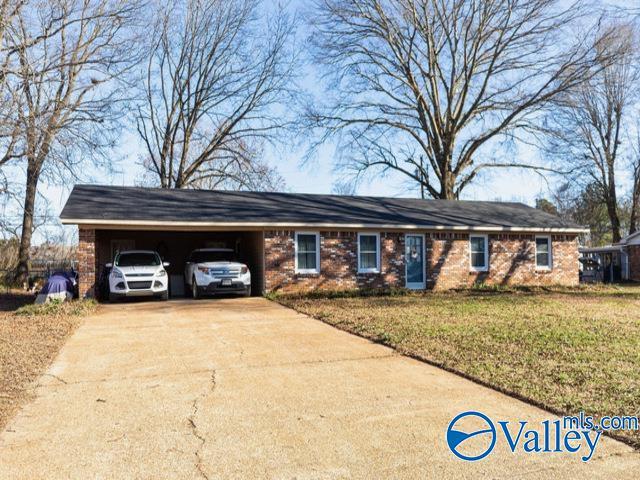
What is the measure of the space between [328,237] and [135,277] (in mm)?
6350

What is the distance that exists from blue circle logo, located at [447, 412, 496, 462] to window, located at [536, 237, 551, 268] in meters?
17.8

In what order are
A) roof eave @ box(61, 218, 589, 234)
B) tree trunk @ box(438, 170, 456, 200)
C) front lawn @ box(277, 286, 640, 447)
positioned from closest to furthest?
front lawn @ box(277, 286, 640, 447) < roof eave @ box(61, 218, 589, 234) < tree trunk @ box(438, 170, 456, 200)

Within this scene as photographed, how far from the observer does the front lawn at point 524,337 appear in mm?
5488

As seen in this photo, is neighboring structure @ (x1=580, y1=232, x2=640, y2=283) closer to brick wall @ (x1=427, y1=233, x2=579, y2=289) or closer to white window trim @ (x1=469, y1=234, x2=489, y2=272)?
brick wall @ (x1=427, y1=233, x2=579, y2=289)

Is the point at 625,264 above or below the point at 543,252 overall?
below

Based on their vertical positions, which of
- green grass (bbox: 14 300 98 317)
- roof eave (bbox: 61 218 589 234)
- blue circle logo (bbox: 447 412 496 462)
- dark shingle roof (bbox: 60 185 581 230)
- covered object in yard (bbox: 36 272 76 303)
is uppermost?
dark shingle roof (bbox: 60 185 581 230)

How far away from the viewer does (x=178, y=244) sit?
2066 cm

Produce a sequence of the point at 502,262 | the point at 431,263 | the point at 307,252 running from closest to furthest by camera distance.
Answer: the point at 307,252
the point at 431,263
the point at 502,262

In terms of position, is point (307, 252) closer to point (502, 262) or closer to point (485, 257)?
point (485, 257)

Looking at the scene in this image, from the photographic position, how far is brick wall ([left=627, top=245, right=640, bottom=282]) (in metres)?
27.9

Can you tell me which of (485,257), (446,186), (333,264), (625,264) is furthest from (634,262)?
(333,264)

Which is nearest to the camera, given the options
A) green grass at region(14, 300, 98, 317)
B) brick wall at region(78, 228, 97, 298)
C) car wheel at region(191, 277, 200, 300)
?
green grass at region(14, 300, 98, 317)

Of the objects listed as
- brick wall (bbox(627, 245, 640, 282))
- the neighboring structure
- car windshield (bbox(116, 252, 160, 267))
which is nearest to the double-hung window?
the neighboring structure

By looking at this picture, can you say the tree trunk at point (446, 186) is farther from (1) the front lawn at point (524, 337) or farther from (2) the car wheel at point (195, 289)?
(2) the car wheel at point (195, 289)
